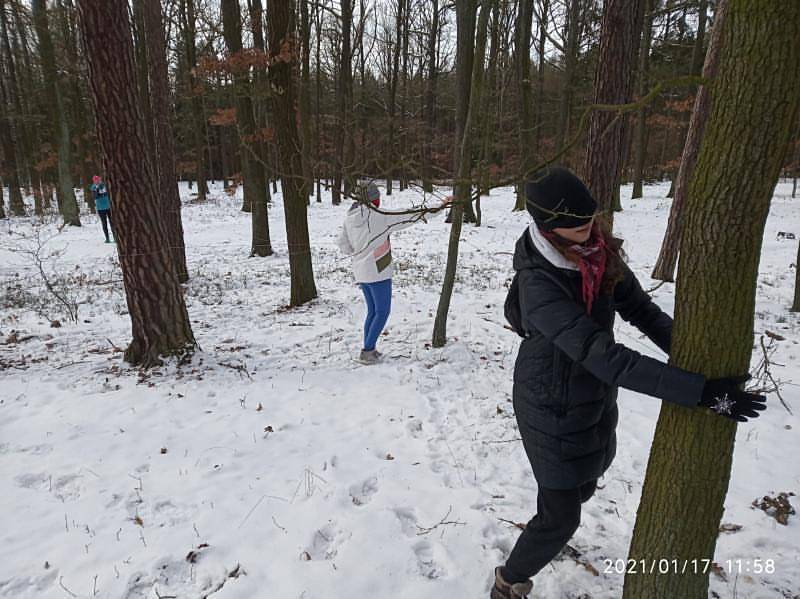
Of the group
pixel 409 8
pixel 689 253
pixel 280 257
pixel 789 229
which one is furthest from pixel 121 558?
pixel 409 8

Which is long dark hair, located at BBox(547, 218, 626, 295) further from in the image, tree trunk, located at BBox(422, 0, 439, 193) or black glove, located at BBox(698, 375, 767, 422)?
tree trunk, located at BBox(422, 0, 439, 193)

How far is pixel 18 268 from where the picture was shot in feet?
36.9

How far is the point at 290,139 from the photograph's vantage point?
7.03 meters

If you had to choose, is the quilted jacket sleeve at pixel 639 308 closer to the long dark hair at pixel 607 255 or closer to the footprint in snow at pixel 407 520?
the long dark hair at pixel 607 255

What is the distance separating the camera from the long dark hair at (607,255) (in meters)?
1.90

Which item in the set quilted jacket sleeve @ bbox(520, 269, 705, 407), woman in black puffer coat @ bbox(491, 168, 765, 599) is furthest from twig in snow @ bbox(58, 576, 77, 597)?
quilted jacket sleeve @ bbox(520, 269, 705, 407)

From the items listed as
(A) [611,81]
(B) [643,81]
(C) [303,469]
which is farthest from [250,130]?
(B) [643,81]

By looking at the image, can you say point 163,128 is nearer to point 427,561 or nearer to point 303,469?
point 303,469

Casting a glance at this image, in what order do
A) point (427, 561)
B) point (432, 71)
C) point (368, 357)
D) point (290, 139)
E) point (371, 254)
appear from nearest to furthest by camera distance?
1. point (427, 561)
2. point (371, 254)
3. point (368, 357)
4. point (290, 139)
5. point (432, 71)

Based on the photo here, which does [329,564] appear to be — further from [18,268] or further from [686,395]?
[18,268]

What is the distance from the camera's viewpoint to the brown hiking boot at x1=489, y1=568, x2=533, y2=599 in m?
2.23

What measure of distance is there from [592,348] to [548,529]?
92cm

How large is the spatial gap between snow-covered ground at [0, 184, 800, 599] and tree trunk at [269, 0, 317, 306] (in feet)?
2.96

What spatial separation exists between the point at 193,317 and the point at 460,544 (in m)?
5.77
